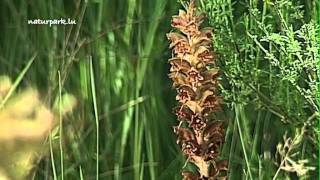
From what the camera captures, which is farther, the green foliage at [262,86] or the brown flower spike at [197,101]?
the green foliage at [262,86]

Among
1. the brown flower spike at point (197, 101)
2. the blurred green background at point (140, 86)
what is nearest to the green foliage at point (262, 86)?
the blurred green background at point (140, 86)

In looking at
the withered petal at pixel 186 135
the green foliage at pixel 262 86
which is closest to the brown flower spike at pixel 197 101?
the withered petal at pixel 186 135

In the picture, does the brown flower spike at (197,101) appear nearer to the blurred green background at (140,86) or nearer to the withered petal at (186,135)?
the withered petal at (186,135)

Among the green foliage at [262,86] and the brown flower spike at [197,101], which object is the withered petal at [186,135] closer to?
the brown flower spike at [197,101]

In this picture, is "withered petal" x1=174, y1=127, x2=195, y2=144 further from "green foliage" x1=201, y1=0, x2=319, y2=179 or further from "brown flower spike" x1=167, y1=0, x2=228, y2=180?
"green foliage" x1=201, y1=0, x2=319, y2=179

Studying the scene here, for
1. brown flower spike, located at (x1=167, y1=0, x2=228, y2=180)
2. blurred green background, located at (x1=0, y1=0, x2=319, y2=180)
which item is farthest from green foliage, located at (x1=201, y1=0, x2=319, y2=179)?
brown flower spike, located at (x1=167, y1=0, x2=228, y2=180)
